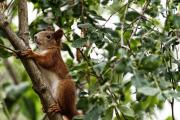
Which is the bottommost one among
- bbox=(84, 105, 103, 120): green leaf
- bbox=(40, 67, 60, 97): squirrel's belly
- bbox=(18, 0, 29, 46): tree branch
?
bbox=(40, 67, 60, 97): squirrel's belly

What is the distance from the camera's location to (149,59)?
244 cm

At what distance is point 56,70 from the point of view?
5.28m

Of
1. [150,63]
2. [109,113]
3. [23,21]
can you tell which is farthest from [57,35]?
[150,63]

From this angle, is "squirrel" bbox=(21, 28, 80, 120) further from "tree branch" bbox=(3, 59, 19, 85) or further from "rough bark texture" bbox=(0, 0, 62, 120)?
"tree branch" bbox=(3, 59, 19, 85)

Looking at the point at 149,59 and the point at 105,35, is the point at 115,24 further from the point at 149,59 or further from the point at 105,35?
the point at 149,59

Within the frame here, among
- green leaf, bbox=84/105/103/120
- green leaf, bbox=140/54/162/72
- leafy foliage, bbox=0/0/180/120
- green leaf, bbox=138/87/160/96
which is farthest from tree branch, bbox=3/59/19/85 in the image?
green leaf, bbox=138/87/160/96

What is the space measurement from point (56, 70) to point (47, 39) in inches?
20.1

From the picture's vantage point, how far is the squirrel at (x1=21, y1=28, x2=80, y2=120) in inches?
195

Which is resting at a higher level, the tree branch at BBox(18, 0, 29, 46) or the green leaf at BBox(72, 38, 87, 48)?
the tree branch at BBox(18, 0, 29, 46)

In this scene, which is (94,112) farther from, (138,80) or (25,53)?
(25,53)

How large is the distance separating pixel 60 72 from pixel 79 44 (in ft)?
6.07

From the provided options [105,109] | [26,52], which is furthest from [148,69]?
[26,52]

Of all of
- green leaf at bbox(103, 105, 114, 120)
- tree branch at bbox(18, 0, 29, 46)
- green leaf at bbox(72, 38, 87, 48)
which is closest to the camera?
green leaf at bbox(103, 105, 114, 120)

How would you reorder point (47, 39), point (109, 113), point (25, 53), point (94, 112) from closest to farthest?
point (109, 113) < point (94, 112) < point (25, 53) < point (47, 39)
